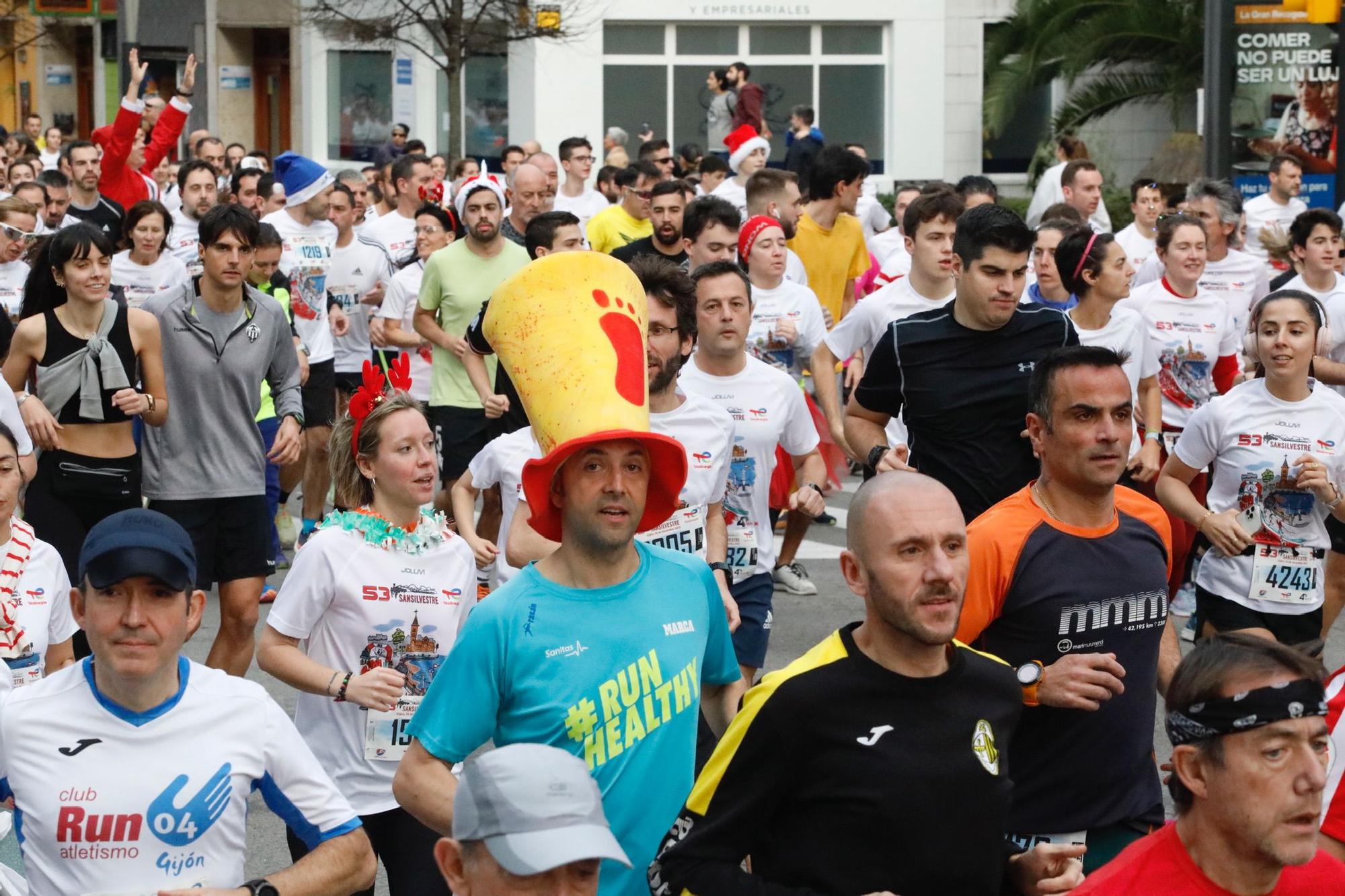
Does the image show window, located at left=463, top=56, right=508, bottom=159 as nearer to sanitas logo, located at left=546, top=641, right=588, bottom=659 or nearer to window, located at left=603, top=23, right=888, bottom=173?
window, located at left=603, top=23, right=888, bottom=173

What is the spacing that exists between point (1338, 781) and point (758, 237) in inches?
258

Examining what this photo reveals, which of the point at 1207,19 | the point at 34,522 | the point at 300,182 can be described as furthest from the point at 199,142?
the point at 34,522

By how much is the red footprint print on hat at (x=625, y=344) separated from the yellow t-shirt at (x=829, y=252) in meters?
8.38

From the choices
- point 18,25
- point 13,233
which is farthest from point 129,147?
point 18,25

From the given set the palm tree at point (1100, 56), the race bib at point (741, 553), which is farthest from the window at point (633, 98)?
the race bib at point (741, 553)

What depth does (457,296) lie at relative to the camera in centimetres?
1010

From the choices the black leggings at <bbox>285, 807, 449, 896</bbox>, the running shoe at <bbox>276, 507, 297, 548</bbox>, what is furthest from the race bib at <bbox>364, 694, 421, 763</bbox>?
the running shoe at <bbox>276, 507, 297, 548</bbox>

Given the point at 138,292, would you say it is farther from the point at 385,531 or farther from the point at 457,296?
the point at 385,531

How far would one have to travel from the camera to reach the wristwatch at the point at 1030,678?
410 cm

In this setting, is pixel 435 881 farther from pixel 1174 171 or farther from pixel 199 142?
pixel 1174 171

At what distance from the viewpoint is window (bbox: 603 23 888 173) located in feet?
116

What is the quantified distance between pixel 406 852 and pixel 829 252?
7737 mm

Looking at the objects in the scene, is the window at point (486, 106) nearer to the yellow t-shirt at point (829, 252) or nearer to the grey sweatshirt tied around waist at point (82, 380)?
the yellow t-shirt at point (829, 252)

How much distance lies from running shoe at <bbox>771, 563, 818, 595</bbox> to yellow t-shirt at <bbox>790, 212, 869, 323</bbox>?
2.02m
